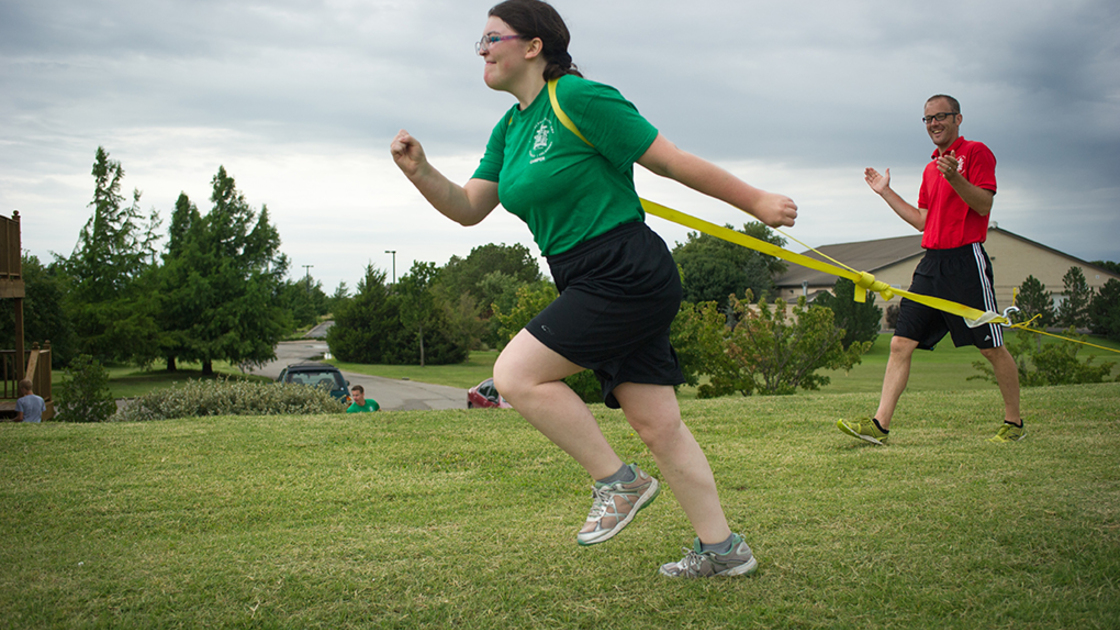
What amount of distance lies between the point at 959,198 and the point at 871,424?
5.51 feet

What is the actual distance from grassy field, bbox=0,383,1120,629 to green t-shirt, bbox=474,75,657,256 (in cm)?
130

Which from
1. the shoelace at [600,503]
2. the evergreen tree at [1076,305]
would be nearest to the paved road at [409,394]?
the shoelace at [600,503]

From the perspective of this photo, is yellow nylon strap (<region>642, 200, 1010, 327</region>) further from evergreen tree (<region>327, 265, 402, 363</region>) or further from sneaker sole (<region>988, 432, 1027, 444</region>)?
evergreen tree (<region>327, 265, 402, 363</region>)

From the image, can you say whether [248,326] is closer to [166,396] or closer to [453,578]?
[166,396]

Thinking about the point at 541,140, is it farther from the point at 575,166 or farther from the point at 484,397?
the point at 484,397

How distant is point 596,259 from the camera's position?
246 cm

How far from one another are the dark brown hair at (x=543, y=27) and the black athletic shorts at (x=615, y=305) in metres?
0.63

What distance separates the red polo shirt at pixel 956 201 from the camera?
15.7 feet

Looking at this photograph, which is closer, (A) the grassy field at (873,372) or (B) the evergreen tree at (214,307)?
(A) the grassy field at (873,372)

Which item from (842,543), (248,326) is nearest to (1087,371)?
(842,543)

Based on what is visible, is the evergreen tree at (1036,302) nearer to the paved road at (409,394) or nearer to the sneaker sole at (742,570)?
the paved road at (409,394)

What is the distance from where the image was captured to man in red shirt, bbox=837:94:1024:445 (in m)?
4.89

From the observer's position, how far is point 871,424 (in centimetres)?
530

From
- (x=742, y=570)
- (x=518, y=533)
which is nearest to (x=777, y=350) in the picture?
(x=518, y=533)
